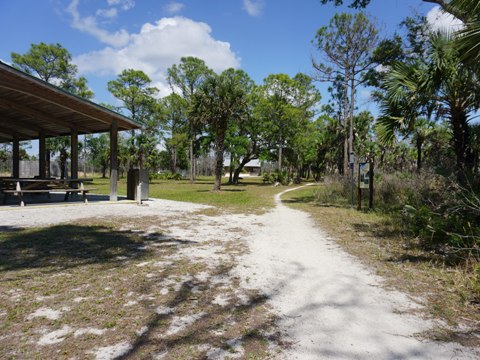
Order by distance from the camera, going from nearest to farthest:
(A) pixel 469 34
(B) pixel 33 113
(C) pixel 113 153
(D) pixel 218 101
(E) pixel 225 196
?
(A) pixel 469 34 < (B) pixel 33 113 < (C) pixel 113 153 < (E) pixel 225 196 < (D) pixel 218 101

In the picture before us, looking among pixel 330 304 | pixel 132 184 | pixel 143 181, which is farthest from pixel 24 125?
pixel 330 304

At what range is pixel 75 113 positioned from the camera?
12.0 m

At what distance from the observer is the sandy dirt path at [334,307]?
260cm

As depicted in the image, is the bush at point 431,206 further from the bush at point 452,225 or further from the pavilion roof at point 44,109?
the pavilion roof at point 44,109

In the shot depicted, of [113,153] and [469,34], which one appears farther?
[113,153]

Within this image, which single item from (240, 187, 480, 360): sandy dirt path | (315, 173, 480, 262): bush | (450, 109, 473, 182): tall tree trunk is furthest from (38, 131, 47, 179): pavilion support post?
(450, 109, 473, 182): tall tree trunk

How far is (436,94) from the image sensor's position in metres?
7.59

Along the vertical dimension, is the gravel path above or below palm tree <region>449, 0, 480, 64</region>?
below

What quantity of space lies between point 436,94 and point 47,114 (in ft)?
42.4

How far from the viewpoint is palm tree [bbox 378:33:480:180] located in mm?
7062

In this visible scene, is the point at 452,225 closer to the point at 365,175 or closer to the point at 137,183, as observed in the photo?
the point at 365,175

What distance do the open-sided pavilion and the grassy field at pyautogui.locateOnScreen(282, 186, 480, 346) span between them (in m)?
8.54

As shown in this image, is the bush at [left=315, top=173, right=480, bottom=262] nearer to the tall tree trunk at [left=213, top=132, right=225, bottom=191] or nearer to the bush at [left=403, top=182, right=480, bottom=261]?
the bush at [left=403, top=182, right=480, bottom=261]

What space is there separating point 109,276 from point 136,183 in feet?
31.1
